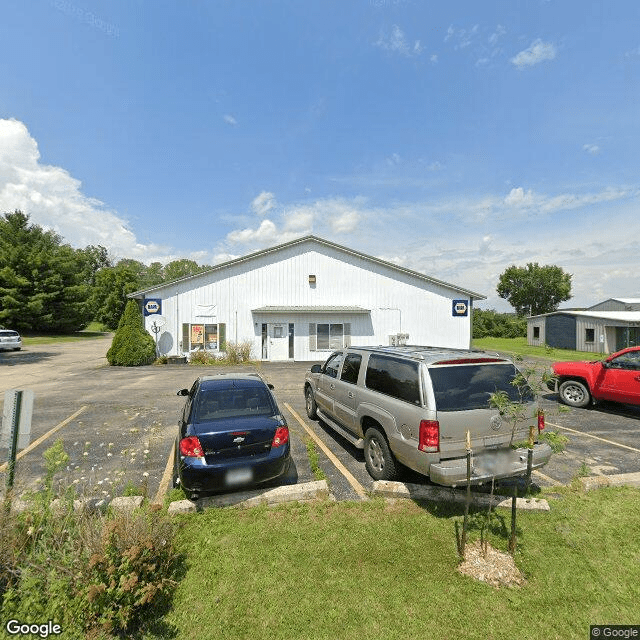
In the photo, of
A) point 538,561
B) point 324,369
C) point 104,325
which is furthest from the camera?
point 104,325

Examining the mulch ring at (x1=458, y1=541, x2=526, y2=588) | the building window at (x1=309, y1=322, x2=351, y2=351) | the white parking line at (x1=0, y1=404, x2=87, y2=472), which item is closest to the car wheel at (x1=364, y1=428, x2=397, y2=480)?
the mulch ring at (x1=458, y1=541, x2=526, y2=588)

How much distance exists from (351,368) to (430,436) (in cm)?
237

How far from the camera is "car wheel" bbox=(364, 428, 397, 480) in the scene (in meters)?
4.93

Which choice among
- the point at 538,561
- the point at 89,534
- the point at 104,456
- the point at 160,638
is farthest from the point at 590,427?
the point at 104,456

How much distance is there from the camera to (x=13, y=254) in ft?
124

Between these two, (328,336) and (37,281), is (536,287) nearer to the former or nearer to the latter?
(328,336)

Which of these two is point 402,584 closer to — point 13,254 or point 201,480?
point 201,480

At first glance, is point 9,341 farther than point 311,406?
Yes

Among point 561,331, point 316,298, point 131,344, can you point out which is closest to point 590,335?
point 561,331

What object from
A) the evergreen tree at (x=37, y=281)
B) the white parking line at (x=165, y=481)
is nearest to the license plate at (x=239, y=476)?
the white parking line at (x=165, y=481)

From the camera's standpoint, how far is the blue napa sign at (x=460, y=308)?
76.8ft

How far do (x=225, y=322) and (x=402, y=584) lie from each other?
1923 centimetres

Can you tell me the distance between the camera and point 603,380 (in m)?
9.16

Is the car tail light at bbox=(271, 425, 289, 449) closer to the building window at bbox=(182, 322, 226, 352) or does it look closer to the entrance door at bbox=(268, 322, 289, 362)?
the entrance door at bbox=(268, 322, 289, 362)
